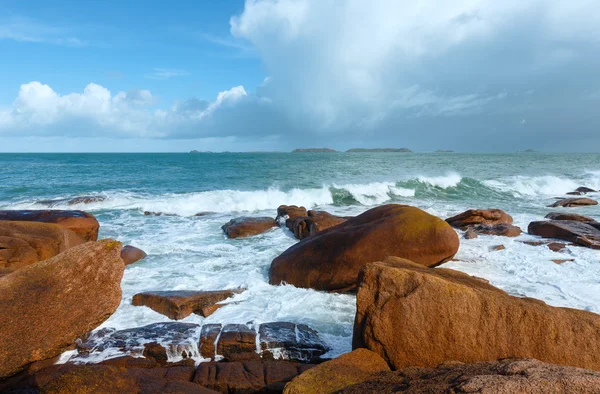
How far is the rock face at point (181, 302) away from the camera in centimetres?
674

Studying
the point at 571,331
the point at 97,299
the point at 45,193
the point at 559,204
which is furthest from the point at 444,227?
the point at 45,193

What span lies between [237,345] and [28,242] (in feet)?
18.1

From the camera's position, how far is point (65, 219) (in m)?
11.0

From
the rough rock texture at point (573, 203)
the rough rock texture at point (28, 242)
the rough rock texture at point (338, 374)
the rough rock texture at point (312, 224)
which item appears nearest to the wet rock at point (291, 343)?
the rough rock texture at point (338, 374)

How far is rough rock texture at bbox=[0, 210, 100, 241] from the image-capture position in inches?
430

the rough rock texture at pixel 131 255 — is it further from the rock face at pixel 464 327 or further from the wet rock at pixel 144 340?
the rock face at pixel 464 327

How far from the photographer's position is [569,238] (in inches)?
465

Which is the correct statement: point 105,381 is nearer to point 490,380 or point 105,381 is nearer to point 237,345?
point 237,345

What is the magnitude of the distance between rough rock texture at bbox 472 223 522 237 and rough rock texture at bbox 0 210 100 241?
39.4 ft

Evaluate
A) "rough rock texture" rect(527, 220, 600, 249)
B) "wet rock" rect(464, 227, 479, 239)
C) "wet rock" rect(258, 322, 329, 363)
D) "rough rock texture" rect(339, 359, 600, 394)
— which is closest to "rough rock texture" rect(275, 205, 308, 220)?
"wet rock" rect(464, 227, 479, 239)

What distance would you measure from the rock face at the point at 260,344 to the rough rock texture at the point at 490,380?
1.90m

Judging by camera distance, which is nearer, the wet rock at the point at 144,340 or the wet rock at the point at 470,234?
the wet rock at the point at 144,340

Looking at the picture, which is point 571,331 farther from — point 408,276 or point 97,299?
point 97,299

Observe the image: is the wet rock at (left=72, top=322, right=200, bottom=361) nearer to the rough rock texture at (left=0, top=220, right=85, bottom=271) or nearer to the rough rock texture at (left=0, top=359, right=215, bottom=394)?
the rough rock texture at (left=0, top=359, right=215, bottom=394)
